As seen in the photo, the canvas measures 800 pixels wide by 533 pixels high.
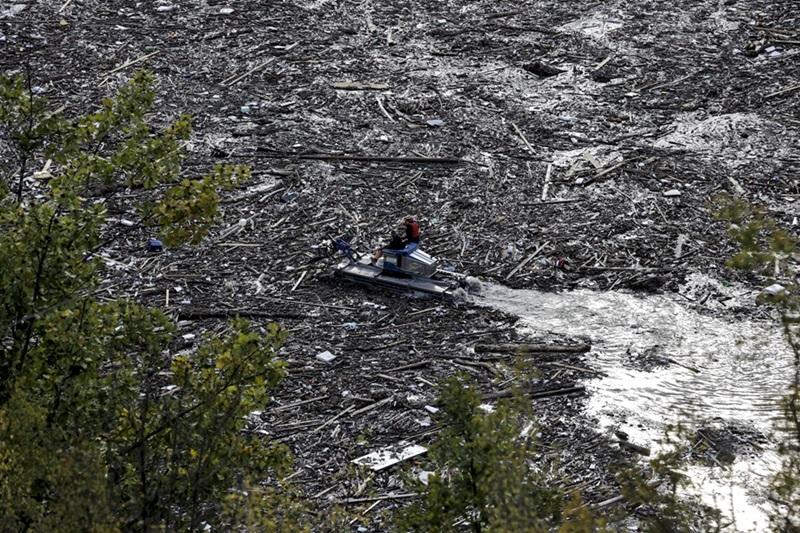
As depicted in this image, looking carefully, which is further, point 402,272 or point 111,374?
point 402,272

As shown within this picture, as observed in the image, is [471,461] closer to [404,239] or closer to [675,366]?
[675,366]

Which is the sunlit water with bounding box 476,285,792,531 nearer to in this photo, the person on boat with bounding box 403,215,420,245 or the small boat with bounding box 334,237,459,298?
the small boat with bounding box 334,237,459,298

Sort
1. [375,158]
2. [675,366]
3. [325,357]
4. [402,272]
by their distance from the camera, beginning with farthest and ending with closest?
[375,158] → [402,272] → [325,357] → [675,366]

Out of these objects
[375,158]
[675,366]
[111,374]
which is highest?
[111,374]

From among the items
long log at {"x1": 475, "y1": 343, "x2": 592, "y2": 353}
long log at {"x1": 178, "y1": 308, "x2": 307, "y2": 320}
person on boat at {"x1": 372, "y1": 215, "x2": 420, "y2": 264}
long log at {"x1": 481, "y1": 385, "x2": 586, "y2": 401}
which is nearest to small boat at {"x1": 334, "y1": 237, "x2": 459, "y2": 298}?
person on boat at {"x1": 372, "y1": 215, "x2": 420, "y2": 264}

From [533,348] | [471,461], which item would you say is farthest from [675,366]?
[471,461]

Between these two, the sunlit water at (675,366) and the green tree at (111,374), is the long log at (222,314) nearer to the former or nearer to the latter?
the sunlit water at (675,366)

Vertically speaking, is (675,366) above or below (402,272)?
below

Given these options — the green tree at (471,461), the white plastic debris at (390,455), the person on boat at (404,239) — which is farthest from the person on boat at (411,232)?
the green tree at (471,461)
